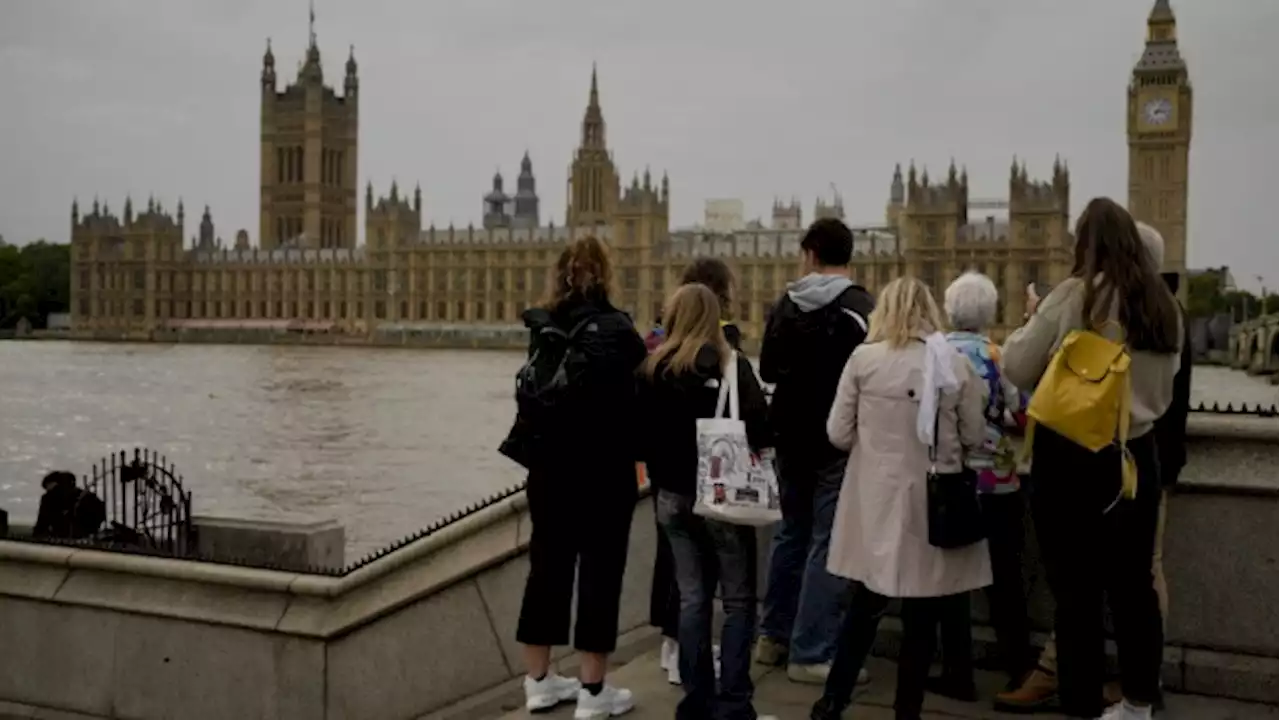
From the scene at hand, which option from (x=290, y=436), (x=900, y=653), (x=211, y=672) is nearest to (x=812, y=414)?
(x=900, y=653)

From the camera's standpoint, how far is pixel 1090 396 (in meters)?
3.63

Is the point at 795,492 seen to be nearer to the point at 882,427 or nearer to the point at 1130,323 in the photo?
the point at 882,427

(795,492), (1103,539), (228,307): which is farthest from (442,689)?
(228,307)

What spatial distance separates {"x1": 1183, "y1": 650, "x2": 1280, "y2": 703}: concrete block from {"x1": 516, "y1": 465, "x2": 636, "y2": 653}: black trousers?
1791 mm

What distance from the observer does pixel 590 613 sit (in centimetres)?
422

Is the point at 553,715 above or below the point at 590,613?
below

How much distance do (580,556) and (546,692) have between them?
48 centimetres

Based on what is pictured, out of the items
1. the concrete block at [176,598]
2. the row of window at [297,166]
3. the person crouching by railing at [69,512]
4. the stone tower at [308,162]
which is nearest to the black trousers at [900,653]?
the concrete block at [176,598]

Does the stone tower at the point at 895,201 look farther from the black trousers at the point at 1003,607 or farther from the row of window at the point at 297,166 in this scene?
the black trousers at the point at 1003,607

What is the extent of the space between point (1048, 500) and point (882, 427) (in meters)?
0.51

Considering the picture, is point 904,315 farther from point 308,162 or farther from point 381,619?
point 308,162

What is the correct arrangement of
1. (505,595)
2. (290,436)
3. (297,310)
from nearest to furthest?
(505,595), (290,436), (297,310)

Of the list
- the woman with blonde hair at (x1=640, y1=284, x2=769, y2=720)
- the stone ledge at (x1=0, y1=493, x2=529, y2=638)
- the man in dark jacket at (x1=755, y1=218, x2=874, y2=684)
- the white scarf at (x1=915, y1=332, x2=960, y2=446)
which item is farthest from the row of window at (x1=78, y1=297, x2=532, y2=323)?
the white scarf at (x1=915, y1=332, x2=960, y2=446)

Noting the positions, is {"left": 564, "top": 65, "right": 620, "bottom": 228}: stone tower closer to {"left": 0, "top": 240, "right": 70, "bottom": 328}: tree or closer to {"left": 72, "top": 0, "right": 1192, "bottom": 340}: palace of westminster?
{"left": 72, "top": 0, "right": 1192, "bottom": 340}: palace of westminster
